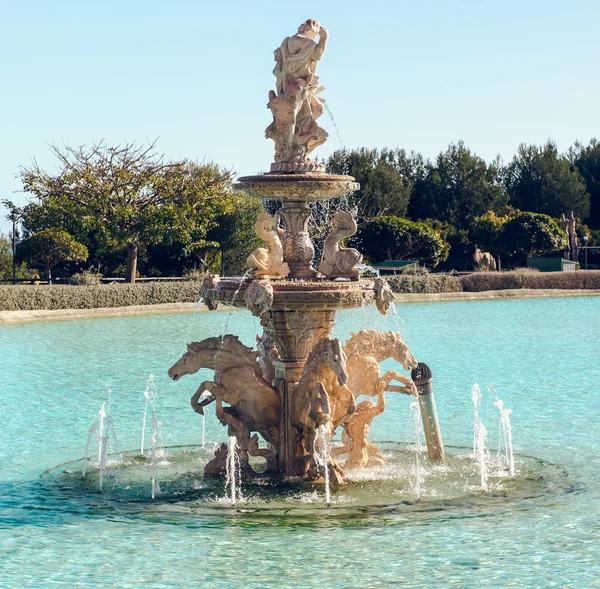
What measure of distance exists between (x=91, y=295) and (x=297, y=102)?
21.2 m

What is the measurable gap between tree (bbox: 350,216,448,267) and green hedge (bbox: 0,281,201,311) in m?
15.2

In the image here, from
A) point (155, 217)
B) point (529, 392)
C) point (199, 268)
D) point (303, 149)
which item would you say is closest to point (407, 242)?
point (199, 268)

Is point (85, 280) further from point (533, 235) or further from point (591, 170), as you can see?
point (591, 170)

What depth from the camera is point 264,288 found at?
10750mm

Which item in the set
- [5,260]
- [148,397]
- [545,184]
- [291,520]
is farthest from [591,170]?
[291,520]

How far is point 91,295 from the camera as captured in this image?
105ft

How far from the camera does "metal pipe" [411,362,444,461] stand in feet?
39.6

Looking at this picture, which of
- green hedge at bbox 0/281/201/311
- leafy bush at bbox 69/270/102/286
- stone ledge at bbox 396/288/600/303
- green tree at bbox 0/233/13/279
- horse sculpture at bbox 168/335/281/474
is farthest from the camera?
green tree at bbox 0/233/13/279

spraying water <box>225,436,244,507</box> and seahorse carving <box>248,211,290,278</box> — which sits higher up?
seahorse carving <box>248,211,290,278</box>

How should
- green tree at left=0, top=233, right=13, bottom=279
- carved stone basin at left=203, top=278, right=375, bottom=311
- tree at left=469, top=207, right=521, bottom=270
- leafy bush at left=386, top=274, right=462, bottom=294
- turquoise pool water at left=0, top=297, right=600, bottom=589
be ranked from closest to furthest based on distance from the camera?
1. turquoise pool water at left=0, top=297, right=600, bottom=589
2. carved stone basin at left=203, top=278, right=375, bottom=311
3. leafy bush at left=386, top=274, right=462, bottom=294
4. green tree at left=0, top=233, right=13, bottom=279
5. tree at left=469, top=207, right=521, bottom=270

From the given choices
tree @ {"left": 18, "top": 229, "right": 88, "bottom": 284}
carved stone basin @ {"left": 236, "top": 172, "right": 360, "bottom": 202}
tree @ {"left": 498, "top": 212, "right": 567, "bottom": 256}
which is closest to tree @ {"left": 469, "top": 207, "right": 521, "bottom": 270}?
tree @ {"left": 498, "top": 212, "right": 567, "bottom": 256}

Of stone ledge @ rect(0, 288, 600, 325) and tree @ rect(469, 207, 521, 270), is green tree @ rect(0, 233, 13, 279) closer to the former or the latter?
stone ledge @ rect(0, 288, 600, 325)

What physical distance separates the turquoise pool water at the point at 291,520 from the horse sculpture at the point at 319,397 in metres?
1.02

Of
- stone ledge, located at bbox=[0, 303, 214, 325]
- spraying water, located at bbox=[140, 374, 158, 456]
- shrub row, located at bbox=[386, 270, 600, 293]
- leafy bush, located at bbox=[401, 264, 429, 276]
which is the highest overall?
leafy bush, located at bbox=[401, 264, 429, 276]
